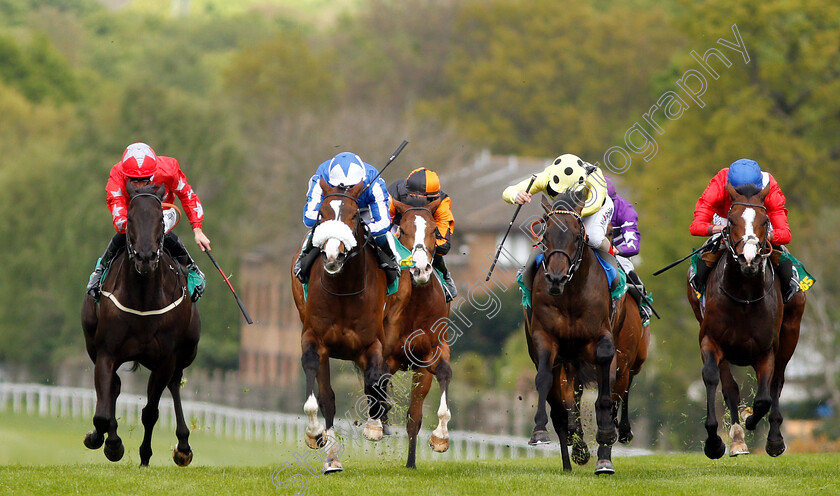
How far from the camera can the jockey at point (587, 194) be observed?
484 inches

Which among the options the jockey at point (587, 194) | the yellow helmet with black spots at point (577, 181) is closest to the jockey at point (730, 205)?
the jockey at point (587, 194)

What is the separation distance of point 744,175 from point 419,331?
3.39 metres

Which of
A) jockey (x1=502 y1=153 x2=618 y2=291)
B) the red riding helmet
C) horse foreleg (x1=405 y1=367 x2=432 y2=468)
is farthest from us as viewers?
horse foreleg (x1=405 y1=367 x2=432 y2=468)

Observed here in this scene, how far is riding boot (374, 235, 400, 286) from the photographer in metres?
12.6

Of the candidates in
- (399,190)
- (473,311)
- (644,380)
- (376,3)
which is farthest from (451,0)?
(399,190)

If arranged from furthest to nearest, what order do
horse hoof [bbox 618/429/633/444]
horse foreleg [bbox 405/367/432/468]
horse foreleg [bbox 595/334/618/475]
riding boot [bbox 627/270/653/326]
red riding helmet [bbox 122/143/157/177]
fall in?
horse hoof [bbox 618/429/633/444]
riding boot [bbox 627/270/653/326]
horse foreleg [bbox 405/367/432/468]
red riding helmet [bbox 122/143/157/177]
horse foreleg [bbox 595/334/618/475]

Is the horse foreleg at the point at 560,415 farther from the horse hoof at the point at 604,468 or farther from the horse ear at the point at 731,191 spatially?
the horse ear at the point at 731,191

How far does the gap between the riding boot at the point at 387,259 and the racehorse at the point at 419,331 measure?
20cm

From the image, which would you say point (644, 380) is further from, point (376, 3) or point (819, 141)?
point (376, 3)

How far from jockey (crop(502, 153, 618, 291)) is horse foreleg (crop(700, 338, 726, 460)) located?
113cm

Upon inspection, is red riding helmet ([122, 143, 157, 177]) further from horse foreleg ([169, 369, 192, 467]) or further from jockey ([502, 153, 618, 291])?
jockey ([502, 153, 618, 291])

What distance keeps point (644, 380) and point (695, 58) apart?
36.8ft

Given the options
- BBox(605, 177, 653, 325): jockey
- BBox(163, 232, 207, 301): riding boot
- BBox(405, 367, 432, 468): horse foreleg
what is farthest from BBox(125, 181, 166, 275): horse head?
BBox(605, 177, 653, 325): jockey

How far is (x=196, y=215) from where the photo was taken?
13.4 m
